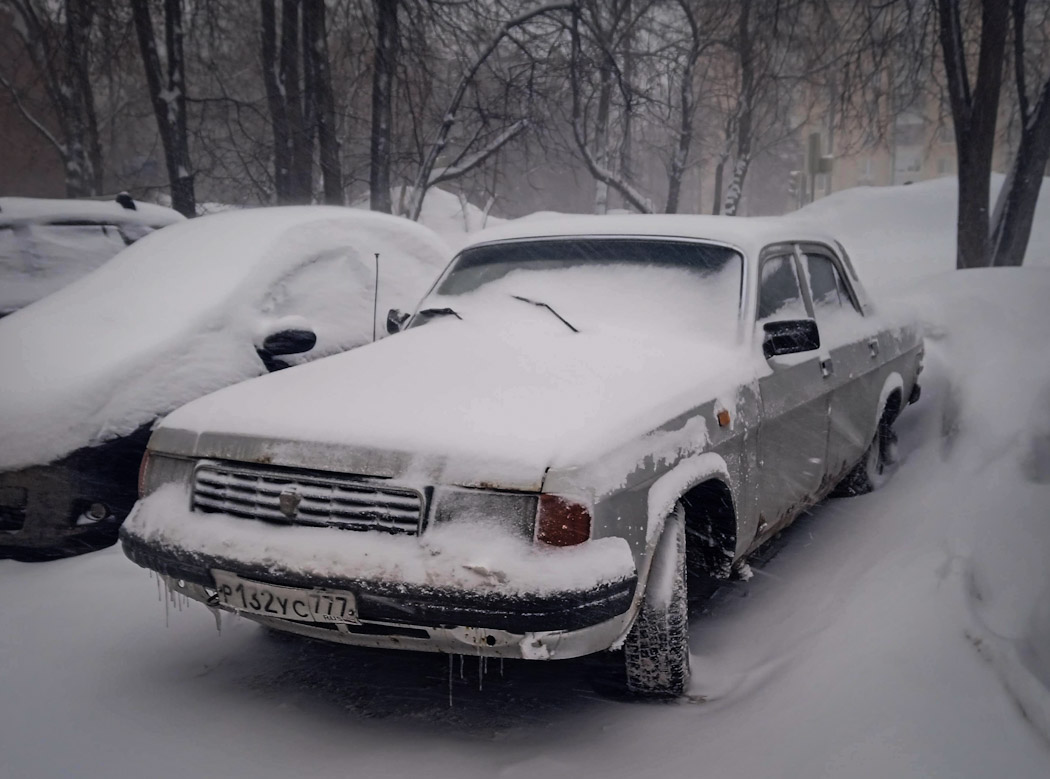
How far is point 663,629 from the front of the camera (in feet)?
9.00

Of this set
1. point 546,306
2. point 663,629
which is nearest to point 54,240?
point 546,306

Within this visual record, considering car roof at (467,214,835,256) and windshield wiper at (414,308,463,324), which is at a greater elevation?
car roof at (467,214,835,256)

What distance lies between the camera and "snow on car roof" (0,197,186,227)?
664 centimetres

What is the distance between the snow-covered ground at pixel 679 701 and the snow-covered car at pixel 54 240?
321 centimetres

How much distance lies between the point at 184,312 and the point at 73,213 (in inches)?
118

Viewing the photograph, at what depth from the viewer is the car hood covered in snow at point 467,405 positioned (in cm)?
248

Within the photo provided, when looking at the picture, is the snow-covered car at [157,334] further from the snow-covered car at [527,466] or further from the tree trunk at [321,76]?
the tree trunk at [321,76]

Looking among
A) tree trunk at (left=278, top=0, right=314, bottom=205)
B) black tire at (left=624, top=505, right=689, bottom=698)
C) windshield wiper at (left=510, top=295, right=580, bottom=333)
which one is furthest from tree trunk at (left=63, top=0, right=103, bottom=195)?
black tire at (left=624, top=505, right=689, bottom=698)

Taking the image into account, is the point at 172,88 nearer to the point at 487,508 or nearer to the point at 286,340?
the point at 286,340

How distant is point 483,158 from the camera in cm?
1367

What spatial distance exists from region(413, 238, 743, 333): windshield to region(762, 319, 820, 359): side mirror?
0.53ft

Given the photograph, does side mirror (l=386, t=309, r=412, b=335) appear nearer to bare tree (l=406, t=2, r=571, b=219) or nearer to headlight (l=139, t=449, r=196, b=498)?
headlight (l=139, t=449, r=196, b=498)

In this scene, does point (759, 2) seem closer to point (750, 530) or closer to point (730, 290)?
point (730, 290)

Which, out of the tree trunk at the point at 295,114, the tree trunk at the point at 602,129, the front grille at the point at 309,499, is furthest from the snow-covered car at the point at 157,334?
the tree trunk at the point at 602,129
